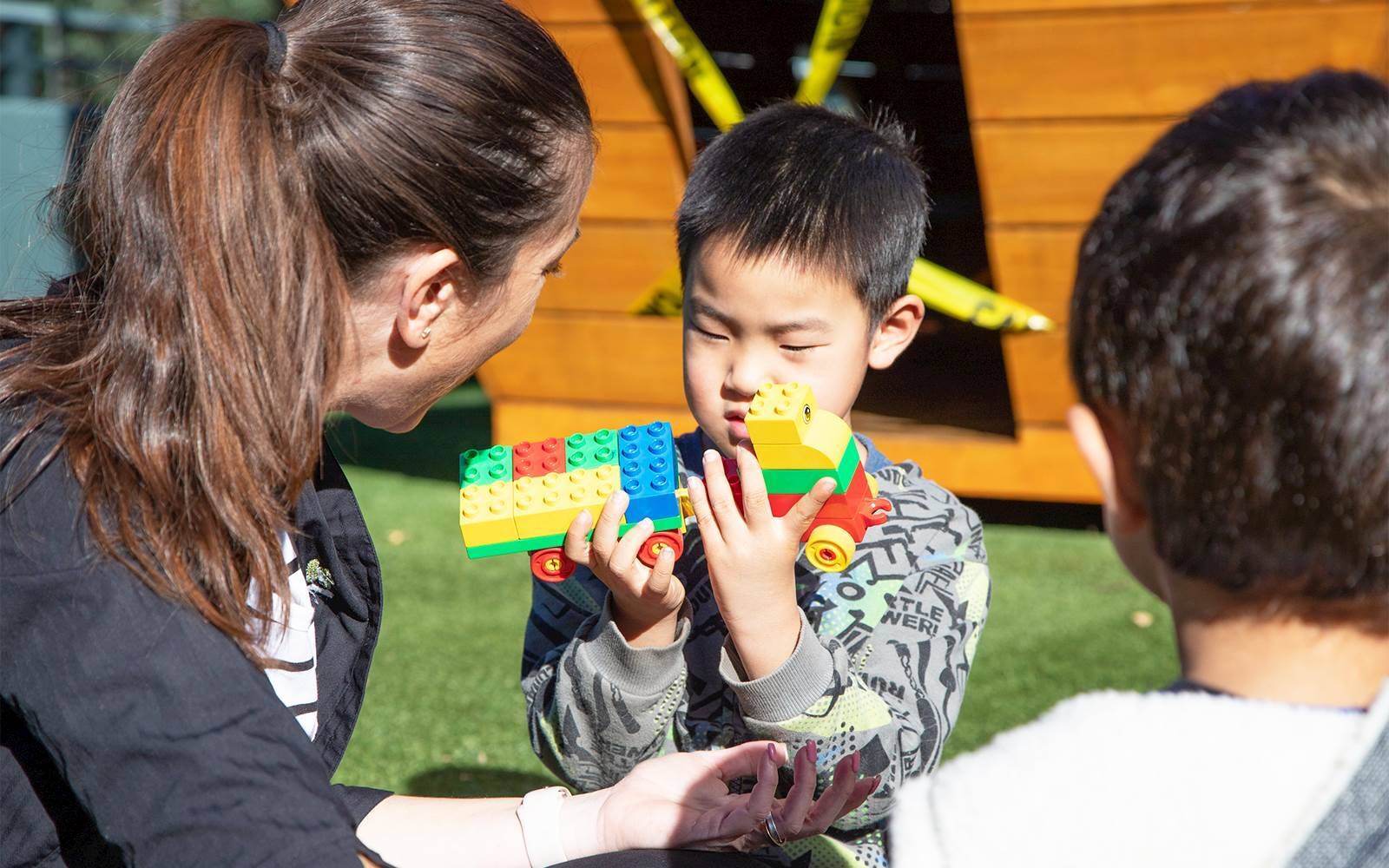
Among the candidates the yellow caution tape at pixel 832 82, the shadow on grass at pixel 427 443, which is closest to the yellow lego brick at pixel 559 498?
the yellow caution tape at pixel 832 82

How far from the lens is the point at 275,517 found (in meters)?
1.20

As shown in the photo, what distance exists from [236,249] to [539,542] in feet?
1.70

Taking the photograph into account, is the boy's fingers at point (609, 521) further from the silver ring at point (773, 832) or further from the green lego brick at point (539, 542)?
the silver ring at point (773, 832)

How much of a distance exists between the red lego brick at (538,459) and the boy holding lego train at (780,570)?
0.11m

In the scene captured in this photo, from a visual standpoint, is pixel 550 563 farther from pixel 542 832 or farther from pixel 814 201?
pixel 814 201

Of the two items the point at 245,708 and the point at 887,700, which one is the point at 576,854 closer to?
the point at 887,700

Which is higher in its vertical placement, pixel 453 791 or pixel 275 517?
pixel 275 517

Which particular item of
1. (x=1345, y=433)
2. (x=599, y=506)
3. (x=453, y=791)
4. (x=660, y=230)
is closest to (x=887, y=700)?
(x=599, y=506)

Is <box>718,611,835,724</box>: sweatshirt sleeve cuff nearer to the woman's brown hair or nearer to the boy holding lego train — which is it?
the boy holding lego train

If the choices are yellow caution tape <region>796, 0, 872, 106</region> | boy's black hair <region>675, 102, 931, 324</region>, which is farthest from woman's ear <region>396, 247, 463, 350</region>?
yellow caution tape <region>796, 0, 872, 106</region>

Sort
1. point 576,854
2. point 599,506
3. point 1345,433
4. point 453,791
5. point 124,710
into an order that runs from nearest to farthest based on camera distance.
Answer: point 1345,433 < point 124,710 < point 599,506 < point 576,854 < point 453,791

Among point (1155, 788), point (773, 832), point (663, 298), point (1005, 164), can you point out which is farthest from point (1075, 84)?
point (1155, 788)

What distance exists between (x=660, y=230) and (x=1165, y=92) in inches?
68.0

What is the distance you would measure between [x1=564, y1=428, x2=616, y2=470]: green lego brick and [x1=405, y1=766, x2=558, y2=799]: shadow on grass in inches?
52.3
